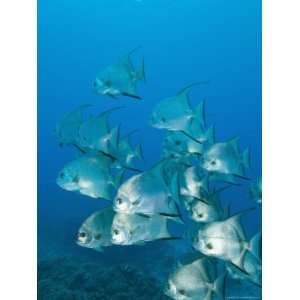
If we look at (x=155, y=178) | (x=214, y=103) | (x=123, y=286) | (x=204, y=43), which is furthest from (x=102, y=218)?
(x=214, y=103)

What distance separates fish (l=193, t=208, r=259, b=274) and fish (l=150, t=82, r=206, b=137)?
1.22 meters

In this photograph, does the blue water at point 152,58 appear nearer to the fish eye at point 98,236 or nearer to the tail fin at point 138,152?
the tail fin at point 138,152

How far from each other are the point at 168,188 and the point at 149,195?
0.47ft

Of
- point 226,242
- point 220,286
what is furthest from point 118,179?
point 220,286

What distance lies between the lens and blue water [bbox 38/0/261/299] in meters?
32.5

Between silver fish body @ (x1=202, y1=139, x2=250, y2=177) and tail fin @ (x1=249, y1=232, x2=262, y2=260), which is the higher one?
silver fish body @ (x1=202, y1=139, x2=250, y2=177)

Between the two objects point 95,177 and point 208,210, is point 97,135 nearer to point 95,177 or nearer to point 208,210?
point 95,177

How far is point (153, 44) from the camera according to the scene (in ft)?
125

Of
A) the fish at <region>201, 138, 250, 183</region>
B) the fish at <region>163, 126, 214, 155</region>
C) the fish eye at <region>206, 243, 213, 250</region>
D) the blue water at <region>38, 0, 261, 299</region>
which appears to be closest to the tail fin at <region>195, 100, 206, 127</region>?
the fish at <region>163, 126, 214, 155</region>

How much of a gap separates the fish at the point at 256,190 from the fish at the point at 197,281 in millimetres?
1166

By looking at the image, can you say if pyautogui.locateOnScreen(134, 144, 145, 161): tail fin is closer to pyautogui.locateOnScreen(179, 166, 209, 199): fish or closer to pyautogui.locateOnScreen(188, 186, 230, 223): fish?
pyautogui.locateOnScreen(179, 166, 209, 199): fish

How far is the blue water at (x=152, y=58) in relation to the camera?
32531 mm
